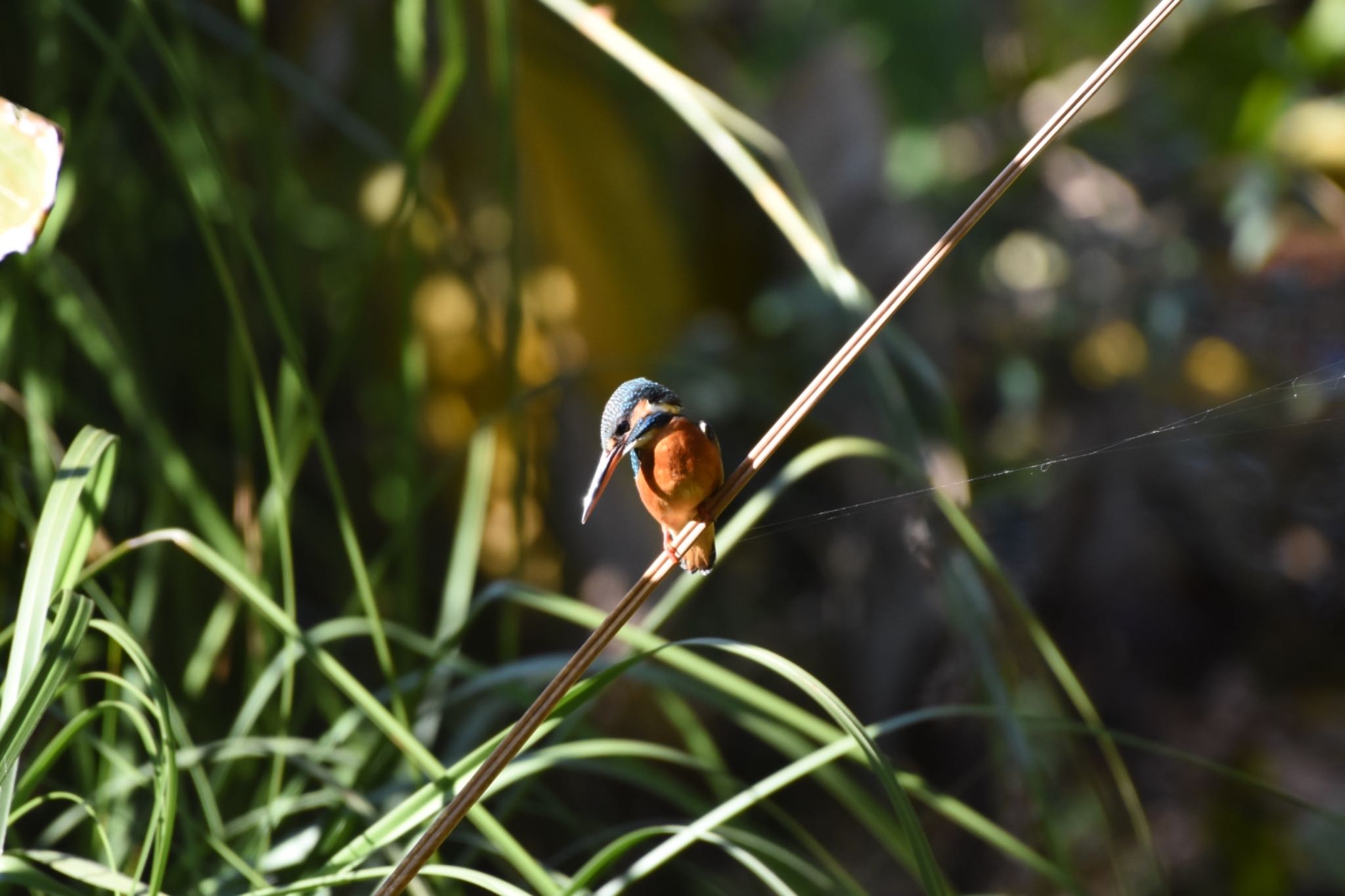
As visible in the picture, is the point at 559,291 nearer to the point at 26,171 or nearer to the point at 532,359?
the point at 532,359

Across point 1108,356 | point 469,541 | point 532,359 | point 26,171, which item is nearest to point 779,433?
point 26,171

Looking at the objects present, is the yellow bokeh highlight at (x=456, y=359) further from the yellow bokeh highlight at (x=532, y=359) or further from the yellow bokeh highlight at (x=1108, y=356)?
the yellow bokeh highlight at (x=1108, y=356)

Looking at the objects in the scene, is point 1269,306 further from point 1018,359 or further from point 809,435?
point 809,435

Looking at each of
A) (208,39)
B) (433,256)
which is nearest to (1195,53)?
(433,256)

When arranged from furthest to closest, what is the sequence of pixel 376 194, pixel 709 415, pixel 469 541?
1. pixel 709 415
2. pixel 376 194
3. pixel 469 541

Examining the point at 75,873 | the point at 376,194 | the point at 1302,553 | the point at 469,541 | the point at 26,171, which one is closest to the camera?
the point at 26,171

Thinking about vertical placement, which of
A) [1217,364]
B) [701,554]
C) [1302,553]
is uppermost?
[701,554]

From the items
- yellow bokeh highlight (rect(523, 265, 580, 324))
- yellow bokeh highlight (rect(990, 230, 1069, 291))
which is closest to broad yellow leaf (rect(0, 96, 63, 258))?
yellow bokeh highlight (rect(523, 265, 580, 324))
